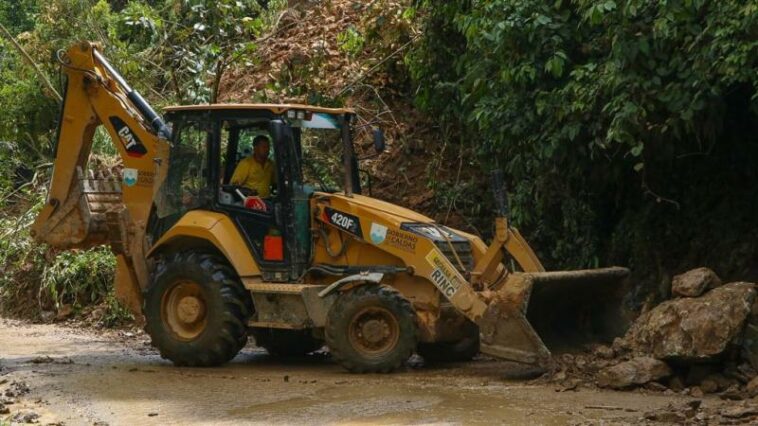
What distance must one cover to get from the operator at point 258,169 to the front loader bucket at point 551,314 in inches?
105

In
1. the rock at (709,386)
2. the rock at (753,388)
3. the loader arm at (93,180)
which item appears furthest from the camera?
the loader arm at (93,180)

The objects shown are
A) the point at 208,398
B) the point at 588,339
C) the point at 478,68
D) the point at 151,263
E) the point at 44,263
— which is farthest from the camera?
the point at 44,263

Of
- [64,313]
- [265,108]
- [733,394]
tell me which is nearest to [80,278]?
[64,313]

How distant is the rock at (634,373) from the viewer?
10055 mm

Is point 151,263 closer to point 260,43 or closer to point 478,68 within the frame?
point 478,68

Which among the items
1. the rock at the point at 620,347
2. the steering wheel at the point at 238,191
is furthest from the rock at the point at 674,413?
the steering wheel at the point at 238,191

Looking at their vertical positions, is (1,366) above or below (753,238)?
below

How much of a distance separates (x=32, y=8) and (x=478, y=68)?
1405cm

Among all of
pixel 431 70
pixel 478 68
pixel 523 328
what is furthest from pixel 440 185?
pixel 523 328

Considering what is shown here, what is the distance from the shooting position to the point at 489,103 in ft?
44.1

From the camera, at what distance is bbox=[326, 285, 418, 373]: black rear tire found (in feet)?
36.1

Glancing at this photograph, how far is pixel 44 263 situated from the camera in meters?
17.3

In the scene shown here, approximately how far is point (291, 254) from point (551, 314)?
2566 millimetres

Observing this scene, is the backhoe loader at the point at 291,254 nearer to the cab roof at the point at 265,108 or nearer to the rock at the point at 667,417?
the cab roof at the point at 265,108
